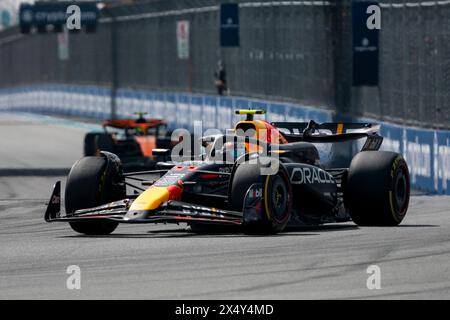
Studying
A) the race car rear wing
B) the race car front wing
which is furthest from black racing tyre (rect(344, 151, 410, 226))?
the race car front wing

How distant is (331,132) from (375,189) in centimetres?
196

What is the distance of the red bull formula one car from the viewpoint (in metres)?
15.3

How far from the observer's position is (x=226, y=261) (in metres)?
13.4

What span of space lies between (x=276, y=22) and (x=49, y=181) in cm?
1319

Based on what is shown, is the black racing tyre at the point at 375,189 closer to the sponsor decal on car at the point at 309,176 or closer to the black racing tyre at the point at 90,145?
the sponsor decal on car at the point at 309,176

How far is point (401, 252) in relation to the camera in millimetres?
13805

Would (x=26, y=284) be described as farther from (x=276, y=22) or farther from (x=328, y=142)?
(x=276, y=22)

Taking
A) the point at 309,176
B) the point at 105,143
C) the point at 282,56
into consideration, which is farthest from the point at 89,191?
the point at 282,56

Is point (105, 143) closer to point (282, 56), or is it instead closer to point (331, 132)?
point (282, 56)

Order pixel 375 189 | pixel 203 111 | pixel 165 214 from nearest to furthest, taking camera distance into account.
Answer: pixel 165 214 → pixel 375 189 → pixel 203 111

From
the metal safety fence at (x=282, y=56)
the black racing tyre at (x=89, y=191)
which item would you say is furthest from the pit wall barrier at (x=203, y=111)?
the black racing tyre at (x=89, y=191)

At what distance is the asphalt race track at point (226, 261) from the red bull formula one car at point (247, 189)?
0.23m

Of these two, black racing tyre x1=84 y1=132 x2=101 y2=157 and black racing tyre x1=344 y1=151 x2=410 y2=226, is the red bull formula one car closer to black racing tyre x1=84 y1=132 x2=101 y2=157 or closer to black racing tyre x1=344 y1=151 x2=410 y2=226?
black racing tyre x1=344 y1=151 x2=410 y2=226
